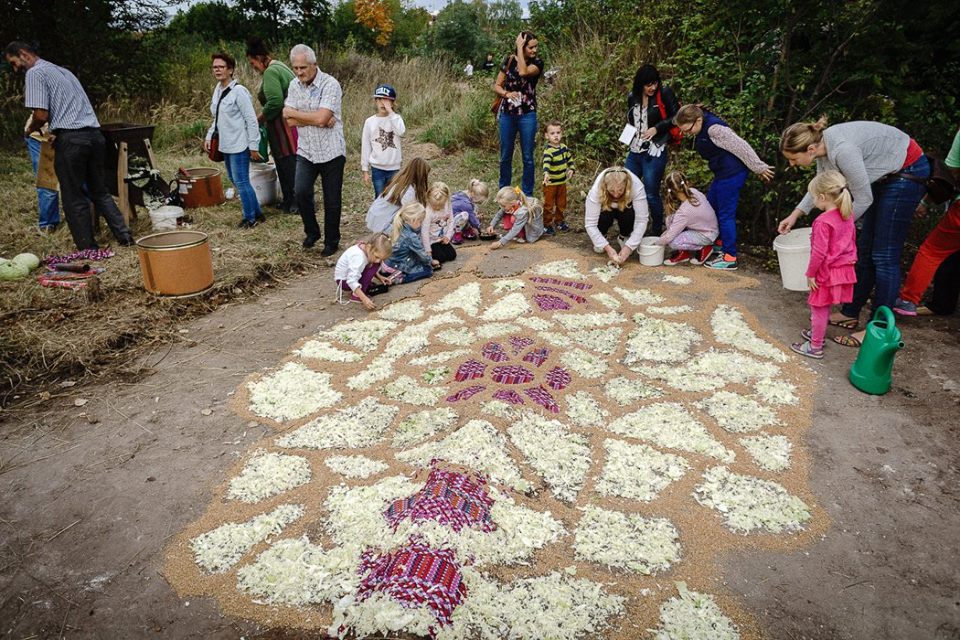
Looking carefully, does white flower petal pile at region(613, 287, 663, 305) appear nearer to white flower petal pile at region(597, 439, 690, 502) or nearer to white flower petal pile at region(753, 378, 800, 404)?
white flower petal pile at region(753, 378, 800, 404)

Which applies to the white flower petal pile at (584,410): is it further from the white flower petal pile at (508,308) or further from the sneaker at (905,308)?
the sneaker at (905,308)

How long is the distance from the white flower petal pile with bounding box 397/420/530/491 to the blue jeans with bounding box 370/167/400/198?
3.86 metres

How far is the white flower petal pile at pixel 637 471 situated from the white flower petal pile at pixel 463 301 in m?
1.93

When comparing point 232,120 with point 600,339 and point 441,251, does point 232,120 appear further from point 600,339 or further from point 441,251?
point 600,339

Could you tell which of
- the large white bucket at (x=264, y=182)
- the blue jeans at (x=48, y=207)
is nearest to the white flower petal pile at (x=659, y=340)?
the large white bucket at (x=264, y=182)

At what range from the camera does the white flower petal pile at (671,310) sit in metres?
4.73

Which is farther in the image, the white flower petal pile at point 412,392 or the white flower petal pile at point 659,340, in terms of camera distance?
the white flower petal pile at point 659,340

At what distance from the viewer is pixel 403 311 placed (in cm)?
490

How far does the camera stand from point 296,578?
2.42 m

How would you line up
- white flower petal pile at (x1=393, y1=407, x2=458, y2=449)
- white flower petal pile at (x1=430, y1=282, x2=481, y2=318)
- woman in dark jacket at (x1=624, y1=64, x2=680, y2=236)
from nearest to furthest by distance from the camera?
white flower petal pile at (x1=393, y1=407, x2=458, y2=449), white flower petal pile at (x1=430, y1=282, x2=481, y2=318), woman in dark jacket at (x1=624, y1=64, x2=680, y2=236)

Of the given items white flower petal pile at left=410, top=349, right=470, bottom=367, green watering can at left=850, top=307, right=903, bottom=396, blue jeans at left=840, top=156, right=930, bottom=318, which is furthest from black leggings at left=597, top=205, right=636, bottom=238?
green watering can at left=850, top=307, right=903, bottom=396

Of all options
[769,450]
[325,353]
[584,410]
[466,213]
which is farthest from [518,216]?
[769,450]

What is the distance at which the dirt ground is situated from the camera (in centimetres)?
229

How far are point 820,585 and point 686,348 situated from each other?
2.01 metres
